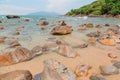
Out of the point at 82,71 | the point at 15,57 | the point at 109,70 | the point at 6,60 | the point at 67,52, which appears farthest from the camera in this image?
the point at 67,52

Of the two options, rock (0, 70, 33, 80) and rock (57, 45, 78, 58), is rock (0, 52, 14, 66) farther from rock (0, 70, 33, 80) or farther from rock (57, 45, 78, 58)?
rock (57, 45, 78, 58)

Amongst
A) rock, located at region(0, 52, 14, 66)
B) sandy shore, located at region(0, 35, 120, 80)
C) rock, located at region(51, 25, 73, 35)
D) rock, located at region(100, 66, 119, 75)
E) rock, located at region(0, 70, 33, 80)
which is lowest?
rock, located at region(51, 25, 73, 35)

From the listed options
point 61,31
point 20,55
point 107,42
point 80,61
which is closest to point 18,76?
point 20,55

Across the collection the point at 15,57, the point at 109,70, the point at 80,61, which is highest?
the point at 15,57

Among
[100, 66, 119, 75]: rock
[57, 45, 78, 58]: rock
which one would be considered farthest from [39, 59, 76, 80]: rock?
[57, 45, 78, 58]: rock

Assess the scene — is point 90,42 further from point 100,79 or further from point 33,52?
point 100,79

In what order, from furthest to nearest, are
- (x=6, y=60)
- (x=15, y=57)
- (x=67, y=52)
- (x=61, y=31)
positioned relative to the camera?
(x=61, y=31) → (x=67, y=52) → (x=15, y=57) → (x=6, y=60)

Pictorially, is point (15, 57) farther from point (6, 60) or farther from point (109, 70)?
point (109, 70)

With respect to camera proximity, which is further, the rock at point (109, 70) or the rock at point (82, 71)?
the rock at point (109, 70)

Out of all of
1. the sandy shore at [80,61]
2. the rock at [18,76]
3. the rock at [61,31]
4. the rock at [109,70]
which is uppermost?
the rock at [18,76]

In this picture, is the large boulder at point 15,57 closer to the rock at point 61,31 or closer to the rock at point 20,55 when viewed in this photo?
the rock at point 20,55

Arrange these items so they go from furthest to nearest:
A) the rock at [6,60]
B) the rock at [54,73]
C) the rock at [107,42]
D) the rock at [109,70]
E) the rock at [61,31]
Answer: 1. the rock at [61,31]
2. the rock at [107,42]
3. the rock at [6,60]
4. the rock at [109,70]
5. the rock at [54,73]

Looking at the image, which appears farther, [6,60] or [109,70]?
[6,60]

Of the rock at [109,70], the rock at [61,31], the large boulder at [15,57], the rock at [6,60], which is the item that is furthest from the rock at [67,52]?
the rock at [61,31]
